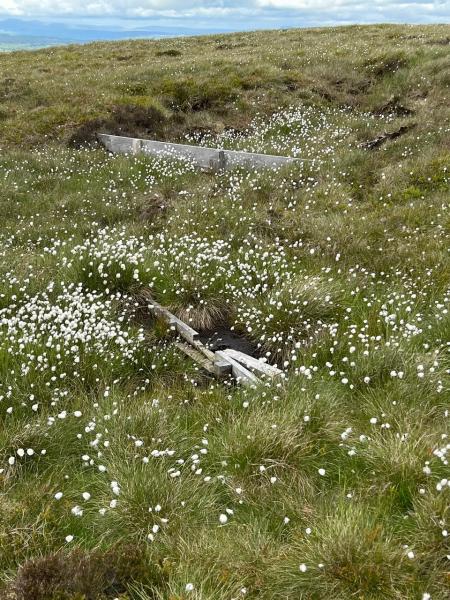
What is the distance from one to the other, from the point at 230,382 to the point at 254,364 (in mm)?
391

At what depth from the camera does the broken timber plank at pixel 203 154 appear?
1449 centimetres

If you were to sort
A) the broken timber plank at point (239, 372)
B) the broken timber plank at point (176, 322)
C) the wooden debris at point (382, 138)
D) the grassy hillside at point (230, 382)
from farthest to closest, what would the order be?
the wooden debris at point (382, 138) → the broken timber plank at point (176, 322) → the broken timber plank at point (239, 372) → the grassy hillside at point (230, 382)

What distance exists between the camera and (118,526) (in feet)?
14.0

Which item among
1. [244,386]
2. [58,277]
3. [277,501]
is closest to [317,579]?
[277,501]

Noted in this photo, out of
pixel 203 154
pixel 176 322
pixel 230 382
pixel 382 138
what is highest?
pixel 382 138

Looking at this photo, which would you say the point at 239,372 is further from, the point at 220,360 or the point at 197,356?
the point at 197,356

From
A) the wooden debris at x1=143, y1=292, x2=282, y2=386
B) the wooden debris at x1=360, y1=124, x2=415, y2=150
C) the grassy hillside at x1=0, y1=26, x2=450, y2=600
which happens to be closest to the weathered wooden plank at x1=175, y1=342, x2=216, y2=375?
the wooden debris at x1=143, y1=292, x2=282, y2=386

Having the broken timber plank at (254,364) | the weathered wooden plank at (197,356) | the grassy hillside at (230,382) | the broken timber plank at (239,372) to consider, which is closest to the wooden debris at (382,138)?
the grassy hillside at (230,382)

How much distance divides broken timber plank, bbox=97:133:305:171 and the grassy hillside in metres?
0.62

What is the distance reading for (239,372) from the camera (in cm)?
677

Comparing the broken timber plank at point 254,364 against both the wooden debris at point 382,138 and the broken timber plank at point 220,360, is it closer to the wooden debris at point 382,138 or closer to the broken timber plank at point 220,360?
the broken timber plank at point 220,360

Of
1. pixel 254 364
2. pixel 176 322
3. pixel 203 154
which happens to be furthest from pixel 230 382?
pixel 203 154

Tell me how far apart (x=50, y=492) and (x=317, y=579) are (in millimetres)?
2357

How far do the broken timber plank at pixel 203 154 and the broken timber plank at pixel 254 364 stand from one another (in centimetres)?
816
